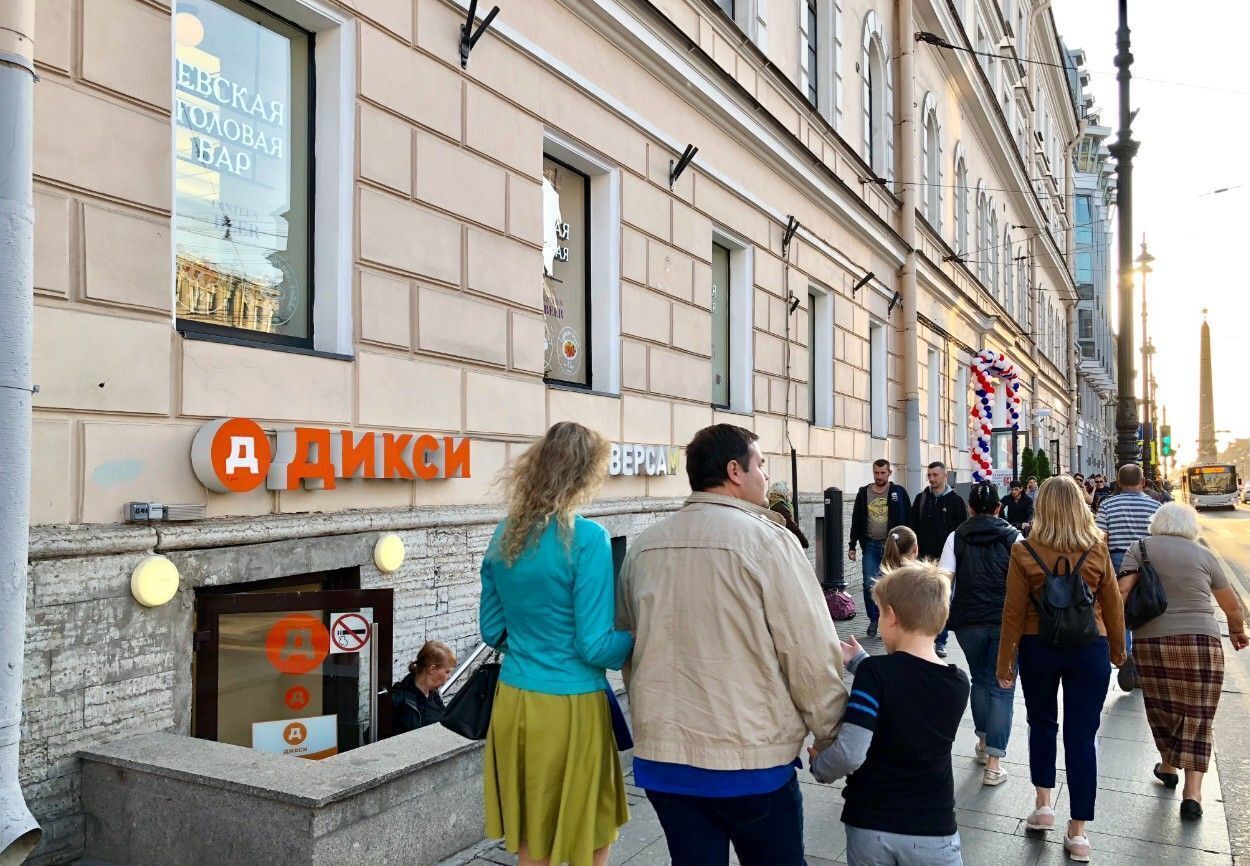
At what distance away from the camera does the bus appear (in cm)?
5569

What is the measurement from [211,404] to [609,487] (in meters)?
4.21

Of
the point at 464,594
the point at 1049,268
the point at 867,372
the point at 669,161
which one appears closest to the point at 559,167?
the point at 669,161

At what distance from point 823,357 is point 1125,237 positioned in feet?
16.6

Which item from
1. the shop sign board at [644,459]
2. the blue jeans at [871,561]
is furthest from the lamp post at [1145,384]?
the shop sign board at [644,459]

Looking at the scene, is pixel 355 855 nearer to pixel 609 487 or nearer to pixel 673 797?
pixel 673 797

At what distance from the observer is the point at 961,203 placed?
23.4m

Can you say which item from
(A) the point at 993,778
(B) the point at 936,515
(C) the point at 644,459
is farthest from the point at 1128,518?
(C) the point at 644,459

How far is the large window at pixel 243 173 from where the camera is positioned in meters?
5.00

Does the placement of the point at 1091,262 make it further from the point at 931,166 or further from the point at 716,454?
the point at 716,454

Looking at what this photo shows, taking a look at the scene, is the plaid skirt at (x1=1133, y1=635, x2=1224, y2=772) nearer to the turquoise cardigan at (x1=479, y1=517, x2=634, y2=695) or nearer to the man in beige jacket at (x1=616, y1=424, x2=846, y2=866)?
the man in beige jacket at (x1=616, y1=424, x2=846, y2=866)

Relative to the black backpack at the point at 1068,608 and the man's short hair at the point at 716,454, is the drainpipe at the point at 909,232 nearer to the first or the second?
the black backpack at the point at 1068,608

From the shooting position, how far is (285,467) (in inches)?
198

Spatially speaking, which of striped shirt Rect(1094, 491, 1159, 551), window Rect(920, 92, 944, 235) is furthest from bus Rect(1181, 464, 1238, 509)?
striped shirt Rect(1094, 491, 1159, 551)

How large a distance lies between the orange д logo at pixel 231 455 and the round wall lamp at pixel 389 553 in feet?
2.91
